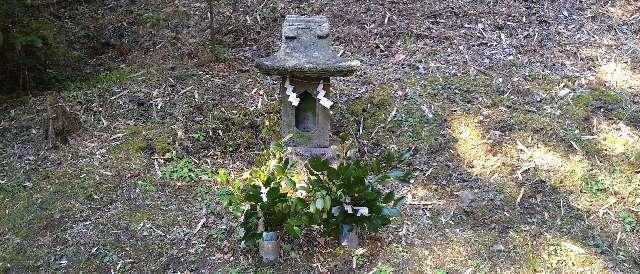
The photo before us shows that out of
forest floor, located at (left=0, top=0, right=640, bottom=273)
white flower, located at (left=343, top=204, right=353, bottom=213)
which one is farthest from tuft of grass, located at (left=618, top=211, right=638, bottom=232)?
white flower, located at (left=343, top=204, right=353, bottom=213)

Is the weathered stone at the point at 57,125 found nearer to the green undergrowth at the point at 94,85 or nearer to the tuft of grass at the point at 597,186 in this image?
the green undergrowth at the point at 94,85

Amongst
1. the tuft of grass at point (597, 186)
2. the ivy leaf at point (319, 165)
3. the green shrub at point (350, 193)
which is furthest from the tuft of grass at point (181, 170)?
the tuft of grass at point (597, 186)

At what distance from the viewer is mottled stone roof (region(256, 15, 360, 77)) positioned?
470 centimetres

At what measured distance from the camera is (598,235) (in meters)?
4.58

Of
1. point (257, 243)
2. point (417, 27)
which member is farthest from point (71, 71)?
point (417, 27)

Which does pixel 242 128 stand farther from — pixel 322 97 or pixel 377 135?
pixel 377 135

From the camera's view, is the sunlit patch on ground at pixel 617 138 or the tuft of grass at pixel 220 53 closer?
the sunlit patch on ground at pixel 617 138

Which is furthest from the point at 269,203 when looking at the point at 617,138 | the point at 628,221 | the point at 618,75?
the point at 618,75

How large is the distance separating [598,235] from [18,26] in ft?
20.7

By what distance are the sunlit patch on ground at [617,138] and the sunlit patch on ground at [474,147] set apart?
1.20 metres

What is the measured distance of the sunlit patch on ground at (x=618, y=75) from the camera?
21.2 ft

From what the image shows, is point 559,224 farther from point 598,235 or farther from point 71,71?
point 71,71

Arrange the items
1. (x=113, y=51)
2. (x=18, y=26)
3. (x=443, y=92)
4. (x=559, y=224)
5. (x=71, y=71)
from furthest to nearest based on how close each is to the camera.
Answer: (x=113, y=51)
(x=71, y=71)
(x=443, y=92)
(x=18, y=26)
(x=559, y=224)

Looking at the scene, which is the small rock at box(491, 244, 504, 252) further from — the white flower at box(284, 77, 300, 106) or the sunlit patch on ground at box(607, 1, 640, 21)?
the sunlit patch on ground at box(607, 1, 640, 21)
